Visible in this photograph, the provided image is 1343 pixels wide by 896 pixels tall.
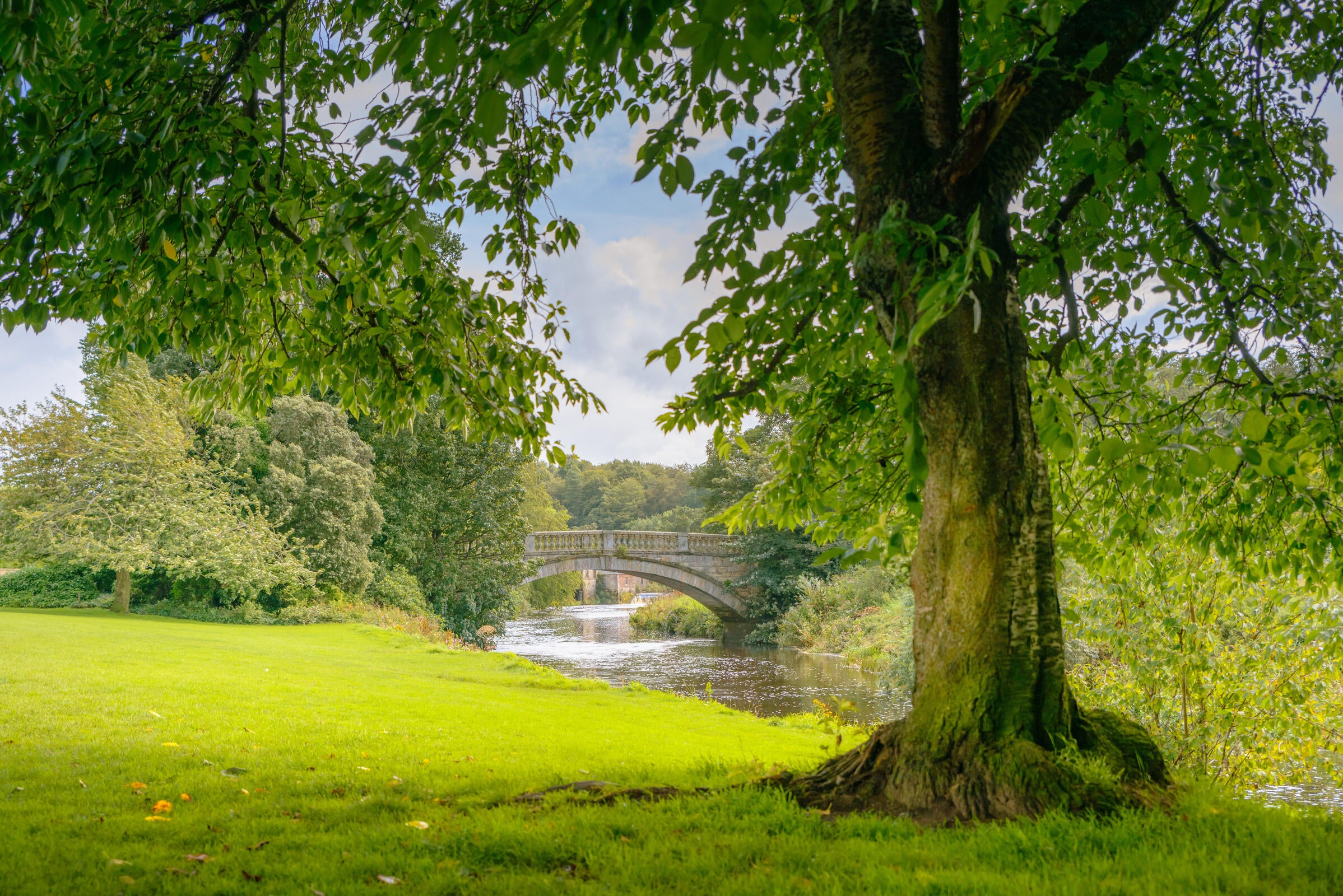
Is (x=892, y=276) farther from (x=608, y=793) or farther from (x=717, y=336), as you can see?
(x=608, y=793)

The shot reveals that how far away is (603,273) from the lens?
10.8 metres

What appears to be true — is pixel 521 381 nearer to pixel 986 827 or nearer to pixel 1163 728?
pixel 986 827

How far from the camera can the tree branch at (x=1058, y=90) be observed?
3297 mm

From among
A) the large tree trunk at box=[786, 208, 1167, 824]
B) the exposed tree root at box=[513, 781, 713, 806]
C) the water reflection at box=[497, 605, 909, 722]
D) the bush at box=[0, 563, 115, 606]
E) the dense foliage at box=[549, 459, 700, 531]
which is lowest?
the water reflection at box=[497, 605, 909, 722]

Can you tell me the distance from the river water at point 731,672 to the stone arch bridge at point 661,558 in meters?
1.95

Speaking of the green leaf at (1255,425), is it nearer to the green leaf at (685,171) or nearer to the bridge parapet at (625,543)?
the green leaf at (685,171)

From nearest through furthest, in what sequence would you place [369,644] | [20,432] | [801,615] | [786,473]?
[786,473] → [369,644] → [20,432] → [801,615]

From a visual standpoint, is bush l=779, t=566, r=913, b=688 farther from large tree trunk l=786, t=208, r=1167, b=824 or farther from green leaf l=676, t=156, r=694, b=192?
green leaf l=676, t=156, r=694, b=192

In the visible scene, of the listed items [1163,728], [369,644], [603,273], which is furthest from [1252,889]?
[369,644]

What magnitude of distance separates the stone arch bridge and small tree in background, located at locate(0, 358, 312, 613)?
33.2 ft

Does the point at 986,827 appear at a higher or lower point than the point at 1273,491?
lower

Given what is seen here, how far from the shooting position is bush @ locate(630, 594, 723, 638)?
1280 inches

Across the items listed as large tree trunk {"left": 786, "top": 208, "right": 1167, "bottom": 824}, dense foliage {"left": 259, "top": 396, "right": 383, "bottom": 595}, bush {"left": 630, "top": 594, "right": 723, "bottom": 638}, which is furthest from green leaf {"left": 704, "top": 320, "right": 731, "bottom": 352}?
bush {"left": 630, "top": 594, "right": 723, "bottom": 638}

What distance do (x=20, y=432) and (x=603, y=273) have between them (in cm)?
1668
